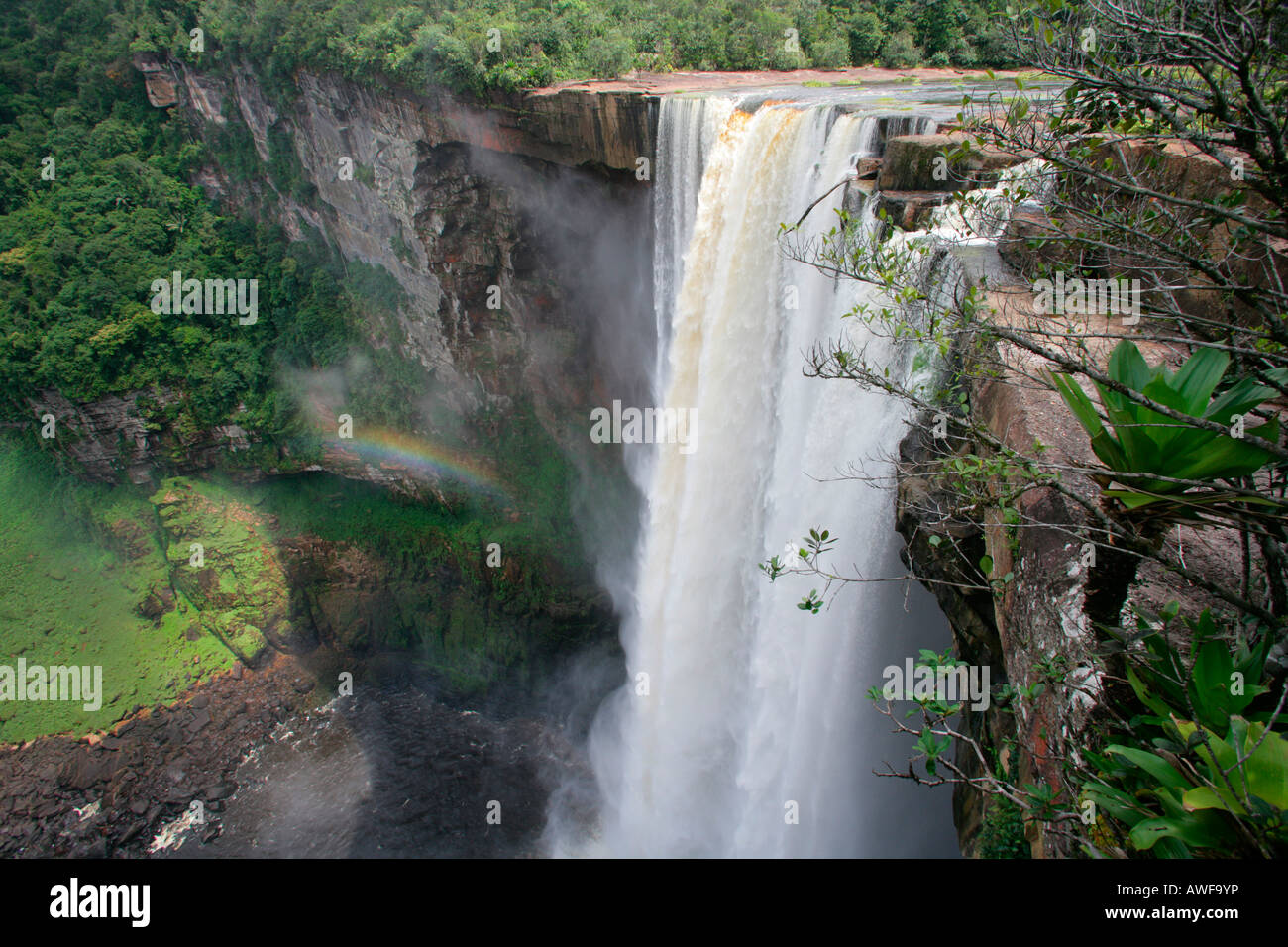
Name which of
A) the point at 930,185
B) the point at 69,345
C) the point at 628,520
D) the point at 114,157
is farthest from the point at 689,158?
the point at 114,157

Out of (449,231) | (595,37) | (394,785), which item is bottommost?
(394,785)

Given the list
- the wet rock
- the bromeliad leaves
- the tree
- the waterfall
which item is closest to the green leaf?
the tree

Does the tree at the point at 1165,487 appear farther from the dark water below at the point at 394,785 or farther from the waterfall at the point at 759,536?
the dark water below at the point at 394,785

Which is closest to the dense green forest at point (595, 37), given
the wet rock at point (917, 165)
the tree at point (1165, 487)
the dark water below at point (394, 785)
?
the wet rock at point (917, 165)

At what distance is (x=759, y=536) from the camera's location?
960 cm

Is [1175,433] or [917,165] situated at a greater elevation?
[917,165]

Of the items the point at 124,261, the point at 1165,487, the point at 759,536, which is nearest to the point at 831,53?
the point at 759,536

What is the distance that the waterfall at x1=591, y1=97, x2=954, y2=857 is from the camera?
7.08m

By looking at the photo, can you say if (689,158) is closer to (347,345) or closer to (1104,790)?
(1104,790)

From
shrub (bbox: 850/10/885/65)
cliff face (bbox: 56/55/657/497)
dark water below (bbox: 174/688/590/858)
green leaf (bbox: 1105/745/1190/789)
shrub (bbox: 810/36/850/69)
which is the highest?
shrub (bbox: 850/10/885/65)

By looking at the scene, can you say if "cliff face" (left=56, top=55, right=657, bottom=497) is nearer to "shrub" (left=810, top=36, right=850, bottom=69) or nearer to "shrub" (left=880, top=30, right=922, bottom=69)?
"shrub" (left=810, top=36, right=850, bottom=69)

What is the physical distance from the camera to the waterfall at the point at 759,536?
23.2ft

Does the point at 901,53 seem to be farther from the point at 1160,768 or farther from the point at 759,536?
the point at 1160,768

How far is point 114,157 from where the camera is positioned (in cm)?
1900
